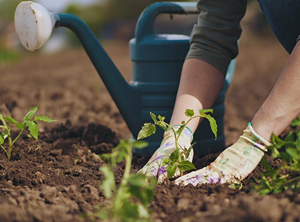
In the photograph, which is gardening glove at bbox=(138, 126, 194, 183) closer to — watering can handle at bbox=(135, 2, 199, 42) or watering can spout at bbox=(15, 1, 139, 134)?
watering can spout at bbox=(15, 1, 139, 134)

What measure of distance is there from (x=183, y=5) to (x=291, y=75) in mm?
889

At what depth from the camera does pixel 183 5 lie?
2066 millimetres

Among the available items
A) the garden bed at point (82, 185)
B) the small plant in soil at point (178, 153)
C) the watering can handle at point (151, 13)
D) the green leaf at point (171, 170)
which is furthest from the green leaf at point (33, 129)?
the watering can handle at point (151, 13)

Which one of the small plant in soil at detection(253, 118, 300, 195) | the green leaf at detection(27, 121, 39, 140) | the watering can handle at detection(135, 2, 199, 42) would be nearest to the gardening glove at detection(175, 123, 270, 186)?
the small plant in soil at detection(253, 118, 300, 195)

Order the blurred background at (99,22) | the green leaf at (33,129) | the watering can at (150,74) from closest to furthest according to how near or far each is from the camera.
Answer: the green leaf at (33,129) → the watering can at (150,74) → the blurred background at (99,22)

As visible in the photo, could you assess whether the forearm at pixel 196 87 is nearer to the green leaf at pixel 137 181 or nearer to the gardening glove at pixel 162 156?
the gardening glove at pixel 162 156

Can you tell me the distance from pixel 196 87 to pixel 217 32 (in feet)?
0.94

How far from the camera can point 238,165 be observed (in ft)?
4.61

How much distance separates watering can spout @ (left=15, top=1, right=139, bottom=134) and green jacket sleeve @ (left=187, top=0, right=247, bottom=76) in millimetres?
394

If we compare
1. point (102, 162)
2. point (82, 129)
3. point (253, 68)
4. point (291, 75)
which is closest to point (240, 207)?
point (291, 75)

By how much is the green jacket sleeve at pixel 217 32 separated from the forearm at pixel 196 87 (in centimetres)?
3

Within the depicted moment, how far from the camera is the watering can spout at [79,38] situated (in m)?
1.55

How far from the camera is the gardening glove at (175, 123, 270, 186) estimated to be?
1.39 meters

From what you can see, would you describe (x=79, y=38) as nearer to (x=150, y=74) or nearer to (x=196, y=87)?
(x=150, y=74)
